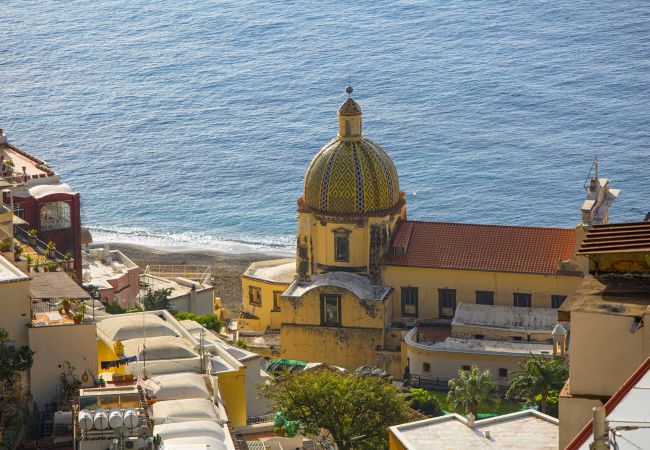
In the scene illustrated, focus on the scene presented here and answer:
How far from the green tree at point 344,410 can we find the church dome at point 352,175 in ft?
82.4

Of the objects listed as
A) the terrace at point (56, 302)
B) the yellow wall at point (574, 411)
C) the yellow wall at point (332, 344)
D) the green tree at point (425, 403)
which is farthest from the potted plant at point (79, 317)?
the yellow wall at point (332, 344)

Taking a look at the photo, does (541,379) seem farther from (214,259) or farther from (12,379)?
(214,259)

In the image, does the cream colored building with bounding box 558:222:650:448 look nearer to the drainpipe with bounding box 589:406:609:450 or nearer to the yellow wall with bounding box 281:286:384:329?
the drainpipe with bounding box 589:406:609:450

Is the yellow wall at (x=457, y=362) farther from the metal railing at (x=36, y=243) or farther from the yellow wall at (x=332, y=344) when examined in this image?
the metal railing at (x=36, y=243)

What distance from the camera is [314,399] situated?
60219mm

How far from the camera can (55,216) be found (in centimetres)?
8281

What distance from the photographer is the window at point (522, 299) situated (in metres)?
84.9

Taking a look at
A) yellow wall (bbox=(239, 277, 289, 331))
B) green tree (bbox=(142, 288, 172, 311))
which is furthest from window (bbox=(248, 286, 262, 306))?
green tree (bbox=(142, 288, 172, 311))

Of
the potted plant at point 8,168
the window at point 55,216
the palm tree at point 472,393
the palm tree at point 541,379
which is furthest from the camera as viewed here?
the potted plant at point 8,168

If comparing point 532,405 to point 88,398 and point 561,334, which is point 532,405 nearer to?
point 561,334

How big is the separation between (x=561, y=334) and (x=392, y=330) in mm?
11174

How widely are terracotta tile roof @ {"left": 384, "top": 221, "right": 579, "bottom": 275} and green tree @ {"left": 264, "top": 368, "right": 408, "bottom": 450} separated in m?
24.6

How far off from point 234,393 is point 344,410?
3.99 meters

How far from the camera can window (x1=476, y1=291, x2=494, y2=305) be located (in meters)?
85.6
